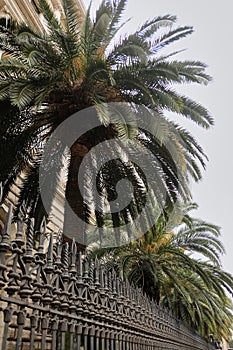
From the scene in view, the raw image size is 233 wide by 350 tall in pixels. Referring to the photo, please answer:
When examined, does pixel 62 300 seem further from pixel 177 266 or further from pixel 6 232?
pixel 177 266

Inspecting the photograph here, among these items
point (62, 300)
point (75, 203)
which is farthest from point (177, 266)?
point (62, 300)

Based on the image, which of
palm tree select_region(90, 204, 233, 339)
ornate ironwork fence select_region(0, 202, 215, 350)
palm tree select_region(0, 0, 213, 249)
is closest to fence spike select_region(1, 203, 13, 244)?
ornate ironwork fence select_region(0, 202, 215, 350)

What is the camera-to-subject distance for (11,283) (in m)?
2.41

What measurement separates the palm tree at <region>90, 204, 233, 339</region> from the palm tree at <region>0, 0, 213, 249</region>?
9.76ft

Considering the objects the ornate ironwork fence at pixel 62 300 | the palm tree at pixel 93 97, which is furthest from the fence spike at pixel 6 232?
the palm tree at pixel 93 97

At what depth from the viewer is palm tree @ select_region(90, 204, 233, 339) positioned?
471 inches

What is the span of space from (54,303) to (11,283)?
0.62m

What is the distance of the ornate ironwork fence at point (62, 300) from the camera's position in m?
2.44

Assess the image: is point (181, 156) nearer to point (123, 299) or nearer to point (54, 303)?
point (123, 299)

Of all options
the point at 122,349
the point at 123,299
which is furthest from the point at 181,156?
the point at 122,349

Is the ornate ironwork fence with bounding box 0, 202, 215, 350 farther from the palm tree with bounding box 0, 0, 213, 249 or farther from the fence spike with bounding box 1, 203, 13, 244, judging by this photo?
the palm tree with bounding box 0, 0, 213, 249

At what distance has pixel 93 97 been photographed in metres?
7.25

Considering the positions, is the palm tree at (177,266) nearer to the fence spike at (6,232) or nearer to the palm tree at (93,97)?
the palm tree at (93,97)

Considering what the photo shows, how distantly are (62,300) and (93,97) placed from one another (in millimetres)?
4789
